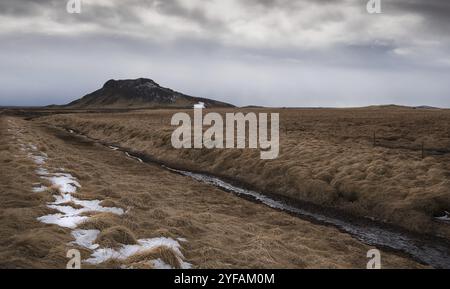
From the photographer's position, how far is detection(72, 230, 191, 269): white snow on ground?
11086 mm

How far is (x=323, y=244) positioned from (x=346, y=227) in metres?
3.79

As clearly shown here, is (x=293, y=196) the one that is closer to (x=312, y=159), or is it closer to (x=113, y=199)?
(x=312, y=159)

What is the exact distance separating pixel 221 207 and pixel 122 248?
10.5 metres

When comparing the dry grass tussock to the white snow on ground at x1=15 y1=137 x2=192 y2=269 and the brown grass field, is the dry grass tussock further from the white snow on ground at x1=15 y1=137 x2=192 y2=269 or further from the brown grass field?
the white snow on ground at x1=15 y1=137 x2=192 y2=269

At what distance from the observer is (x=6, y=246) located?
1096 cm

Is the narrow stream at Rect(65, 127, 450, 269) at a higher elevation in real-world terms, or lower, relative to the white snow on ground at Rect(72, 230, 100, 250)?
lower

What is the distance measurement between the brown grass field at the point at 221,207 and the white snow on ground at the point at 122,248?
222 mm

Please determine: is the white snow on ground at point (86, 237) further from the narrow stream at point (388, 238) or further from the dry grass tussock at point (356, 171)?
the dry grass tussock at point (356, 171)

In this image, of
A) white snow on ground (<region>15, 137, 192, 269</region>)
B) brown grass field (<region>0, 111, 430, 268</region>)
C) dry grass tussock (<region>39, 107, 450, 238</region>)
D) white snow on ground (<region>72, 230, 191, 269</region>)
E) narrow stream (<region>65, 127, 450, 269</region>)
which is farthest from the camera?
dry grass tussock (<region>39, 107, 450, 238</region>)

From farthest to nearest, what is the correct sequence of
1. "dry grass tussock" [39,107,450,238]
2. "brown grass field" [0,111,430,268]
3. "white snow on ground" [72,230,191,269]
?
"dry grass tussock" [39,107,450,238], "brown grass field" [0,111,430,268], "white snow on ground" [72,230,191,269]

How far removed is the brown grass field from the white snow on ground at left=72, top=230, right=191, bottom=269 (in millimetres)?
222

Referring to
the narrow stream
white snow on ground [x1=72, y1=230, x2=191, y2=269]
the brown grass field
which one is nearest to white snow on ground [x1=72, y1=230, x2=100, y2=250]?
white snow on ground [x1=72, y1=230, x2=191, y2=269]

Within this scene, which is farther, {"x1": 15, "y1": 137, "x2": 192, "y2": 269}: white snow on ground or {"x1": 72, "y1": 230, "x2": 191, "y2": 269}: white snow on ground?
{"x1": 15, "y1": 137, "x2": 192, "y2": 269}: white snow on ground
